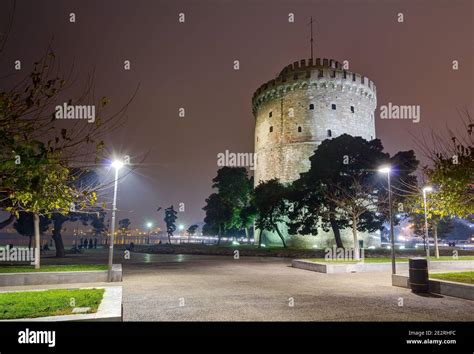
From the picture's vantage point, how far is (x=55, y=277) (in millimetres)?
13469

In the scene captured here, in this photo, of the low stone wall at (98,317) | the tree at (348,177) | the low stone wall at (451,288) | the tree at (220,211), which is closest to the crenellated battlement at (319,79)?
the tree at (348,177)

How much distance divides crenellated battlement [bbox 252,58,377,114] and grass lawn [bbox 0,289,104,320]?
123 feet

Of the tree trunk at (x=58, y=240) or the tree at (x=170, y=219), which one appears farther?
the tree at (x=170, y=219)

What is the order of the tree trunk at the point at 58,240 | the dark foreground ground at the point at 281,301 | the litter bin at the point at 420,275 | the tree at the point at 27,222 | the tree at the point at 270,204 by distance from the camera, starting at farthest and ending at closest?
the tree at the point at 270,204, the tree at the point at 27,222, the tree trunk at the point at 58,240, the litter bin at the point at 420,275, the dark foreground ground at the point at 281,301

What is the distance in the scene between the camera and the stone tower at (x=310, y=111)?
42500mm

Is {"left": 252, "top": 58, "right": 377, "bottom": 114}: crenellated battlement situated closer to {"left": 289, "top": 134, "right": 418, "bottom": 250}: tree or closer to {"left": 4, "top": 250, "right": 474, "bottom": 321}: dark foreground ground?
{"left": 289, "top": 134, "right": 418, "bottom": 250}: tree

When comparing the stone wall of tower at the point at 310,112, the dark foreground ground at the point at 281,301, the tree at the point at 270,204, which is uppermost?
the stone wall of tower at the point at 310,112

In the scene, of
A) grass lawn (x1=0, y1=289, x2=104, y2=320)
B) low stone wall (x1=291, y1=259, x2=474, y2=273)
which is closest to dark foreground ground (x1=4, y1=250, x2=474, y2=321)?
grass lawn (x1=0, y1=289, x2=104, y2=320)

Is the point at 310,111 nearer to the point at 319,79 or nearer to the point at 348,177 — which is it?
the point at 319,79

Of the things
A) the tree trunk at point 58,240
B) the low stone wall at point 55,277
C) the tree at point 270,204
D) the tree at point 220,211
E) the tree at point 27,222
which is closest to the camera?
the low stone wall at point 55,277

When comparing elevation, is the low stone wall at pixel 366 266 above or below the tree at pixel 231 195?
below

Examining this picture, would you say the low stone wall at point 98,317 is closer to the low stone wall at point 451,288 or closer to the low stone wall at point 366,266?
the low stone wall at point 451,288

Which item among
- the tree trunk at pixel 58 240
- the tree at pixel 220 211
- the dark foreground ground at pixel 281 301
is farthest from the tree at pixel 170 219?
the dark foreground ground at pixel 281 301
